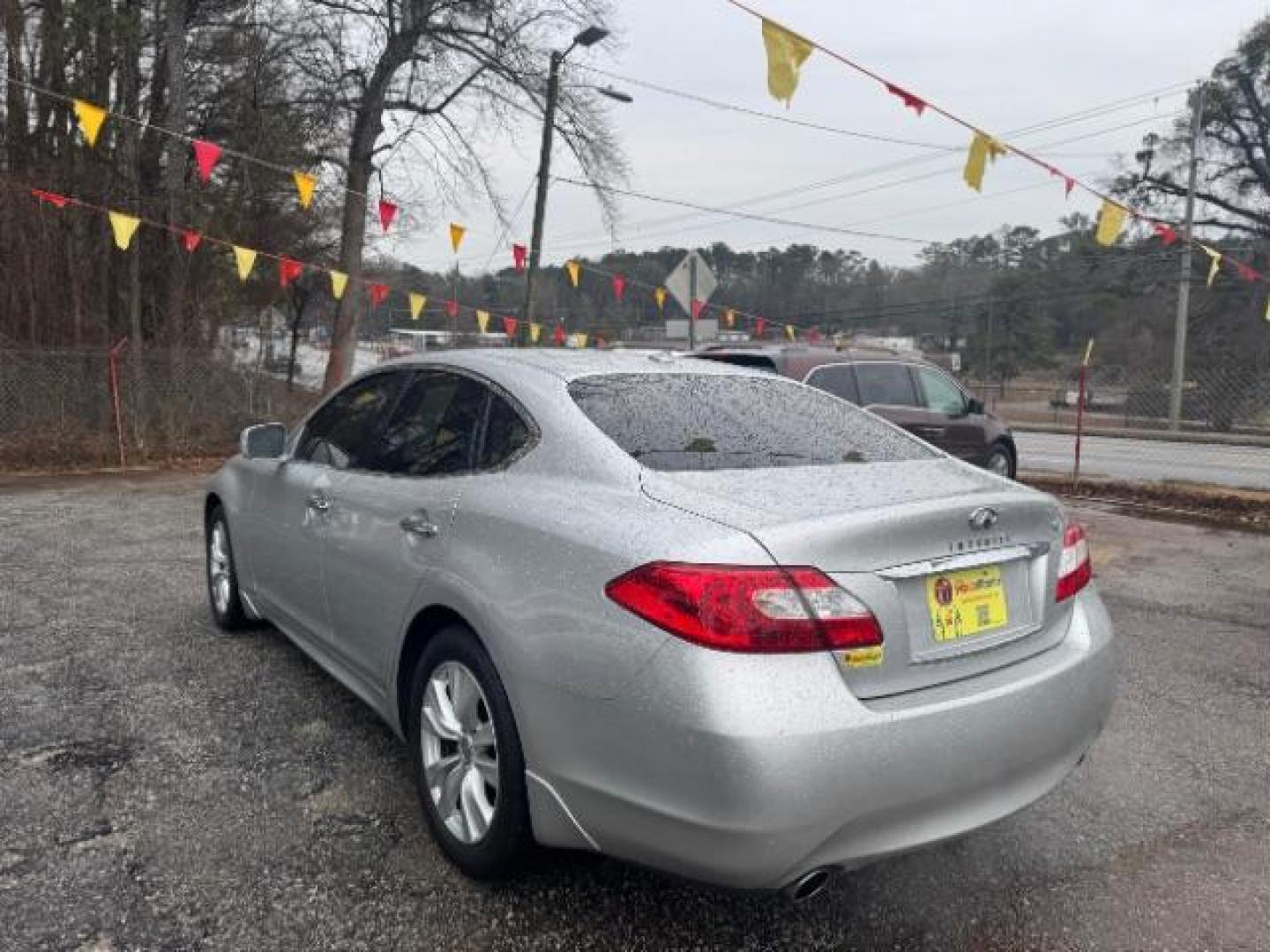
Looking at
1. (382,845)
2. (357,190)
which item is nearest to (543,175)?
(357,190)

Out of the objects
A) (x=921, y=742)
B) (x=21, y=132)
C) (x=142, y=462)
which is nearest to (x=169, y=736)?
(x=921, y=742)

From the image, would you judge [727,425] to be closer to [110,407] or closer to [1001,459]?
[1001,459]

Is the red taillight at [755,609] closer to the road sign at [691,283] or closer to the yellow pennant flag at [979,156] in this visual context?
the yellow pennant flag at [979,156]

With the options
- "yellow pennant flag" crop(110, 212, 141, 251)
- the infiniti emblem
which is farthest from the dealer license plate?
"yellow pennant flag" crop(110, 212, 141, 251)

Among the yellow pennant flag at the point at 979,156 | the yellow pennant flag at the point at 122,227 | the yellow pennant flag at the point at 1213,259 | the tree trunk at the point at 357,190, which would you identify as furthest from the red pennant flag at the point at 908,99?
the tree trunk at the point at 357,190

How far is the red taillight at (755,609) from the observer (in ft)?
6.63

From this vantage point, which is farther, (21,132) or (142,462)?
(21,132)

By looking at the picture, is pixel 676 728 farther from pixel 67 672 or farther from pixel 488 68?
pixel 488 68

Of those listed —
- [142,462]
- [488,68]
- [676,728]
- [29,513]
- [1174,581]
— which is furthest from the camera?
[488,68]

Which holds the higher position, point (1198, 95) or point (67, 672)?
point (1198, 95)

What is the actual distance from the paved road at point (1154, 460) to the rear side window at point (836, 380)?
21.7ft

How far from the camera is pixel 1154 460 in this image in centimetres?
1788

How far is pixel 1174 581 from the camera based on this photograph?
6.48 meters

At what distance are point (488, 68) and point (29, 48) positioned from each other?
8215 millimetres
